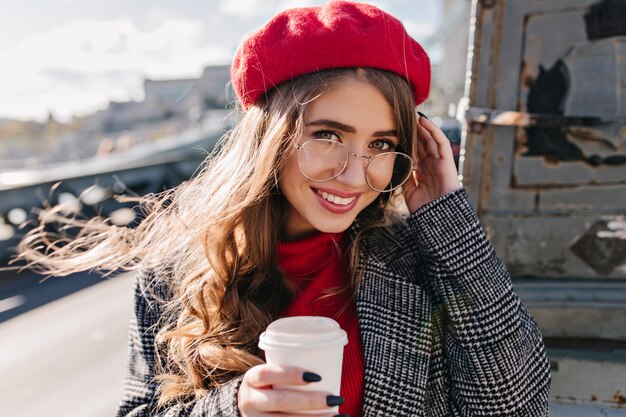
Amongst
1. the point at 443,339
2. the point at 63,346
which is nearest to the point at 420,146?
the point at 443,339

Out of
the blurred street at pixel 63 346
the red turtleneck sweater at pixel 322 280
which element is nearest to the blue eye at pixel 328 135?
the red turtleneck sweater at pixel 322 280

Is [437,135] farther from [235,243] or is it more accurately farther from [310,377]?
[310,377]

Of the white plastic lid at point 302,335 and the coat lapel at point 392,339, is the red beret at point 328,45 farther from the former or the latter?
the white plastic lid at point 302,335

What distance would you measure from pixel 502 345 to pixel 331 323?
1.82ft

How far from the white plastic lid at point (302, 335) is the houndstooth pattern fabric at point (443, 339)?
29 centimetres

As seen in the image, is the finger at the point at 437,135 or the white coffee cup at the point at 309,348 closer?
the white coffee cup at the point at 309,348

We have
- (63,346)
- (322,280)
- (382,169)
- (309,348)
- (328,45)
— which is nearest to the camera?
(309,348)

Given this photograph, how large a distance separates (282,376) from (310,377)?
0.06 metres

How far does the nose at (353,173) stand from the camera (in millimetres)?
1377

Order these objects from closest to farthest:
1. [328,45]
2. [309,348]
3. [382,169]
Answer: [309,348]
[328,45]
[382,169]

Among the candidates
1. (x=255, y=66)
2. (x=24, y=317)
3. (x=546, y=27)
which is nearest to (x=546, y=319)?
(x=546, y=27)

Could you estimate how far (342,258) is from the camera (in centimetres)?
160

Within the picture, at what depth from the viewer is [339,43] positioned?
133 centimetres

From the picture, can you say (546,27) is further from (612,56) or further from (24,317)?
(24,317)
